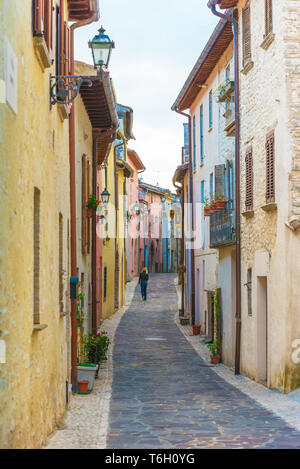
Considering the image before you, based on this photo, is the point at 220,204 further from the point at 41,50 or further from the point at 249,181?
the point at 41,50

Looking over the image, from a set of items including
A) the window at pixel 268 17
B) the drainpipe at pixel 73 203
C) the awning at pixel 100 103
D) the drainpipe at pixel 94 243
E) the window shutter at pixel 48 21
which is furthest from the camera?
the drainpipe at pixel 94 243

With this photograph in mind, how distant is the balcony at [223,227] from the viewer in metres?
18.3

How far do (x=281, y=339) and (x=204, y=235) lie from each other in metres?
12.3

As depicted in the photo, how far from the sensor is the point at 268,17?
14688mm

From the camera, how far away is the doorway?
1568 centimetres

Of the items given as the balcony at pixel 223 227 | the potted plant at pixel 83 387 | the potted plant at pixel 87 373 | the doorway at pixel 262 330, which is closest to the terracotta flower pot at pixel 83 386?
the potted plant at pixel 83 387

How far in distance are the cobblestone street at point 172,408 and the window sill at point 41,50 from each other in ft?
14.6

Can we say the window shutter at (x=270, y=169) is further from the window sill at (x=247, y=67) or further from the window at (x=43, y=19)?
the window at (x=43, y=19)

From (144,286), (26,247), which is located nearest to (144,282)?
(144,286)

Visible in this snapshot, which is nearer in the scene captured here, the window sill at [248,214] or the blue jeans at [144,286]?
the window sill at [248,214]

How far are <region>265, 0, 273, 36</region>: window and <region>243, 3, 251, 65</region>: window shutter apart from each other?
168 centimetres

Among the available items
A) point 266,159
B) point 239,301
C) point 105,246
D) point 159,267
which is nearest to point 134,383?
point 239,301

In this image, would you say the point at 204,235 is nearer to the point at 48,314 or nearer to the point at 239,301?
the point at 239,301

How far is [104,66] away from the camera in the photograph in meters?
12.1
